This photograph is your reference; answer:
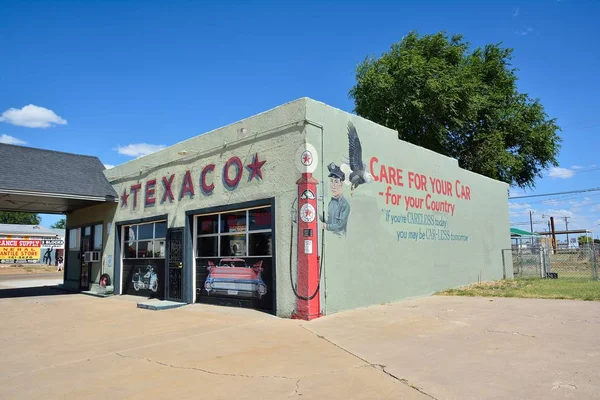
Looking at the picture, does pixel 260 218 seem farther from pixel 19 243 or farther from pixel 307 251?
pixel 19 243

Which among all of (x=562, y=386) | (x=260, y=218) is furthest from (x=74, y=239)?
(x=562, y=386)

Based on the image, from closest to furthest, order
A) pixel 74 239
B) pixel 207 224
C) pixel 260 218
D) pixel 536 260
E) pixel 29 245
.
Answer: pixel 260 218 → pixel 207 224 → pixel 536 260 → pixel 74 239 → pixel 29 245

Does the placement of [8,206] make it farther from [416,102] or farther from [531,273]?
[531,273]

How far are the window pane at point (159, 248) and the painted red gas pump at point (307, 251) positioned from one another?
22.6ft

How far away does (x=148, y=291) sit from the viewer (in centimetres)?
1570

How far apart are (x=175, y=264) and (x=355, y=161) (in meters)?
6.67

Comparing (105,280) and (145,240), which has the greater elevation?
(145,240)

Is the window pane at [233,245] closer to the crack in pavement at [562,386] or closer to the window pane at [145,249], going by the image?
the window pane at [145,249]

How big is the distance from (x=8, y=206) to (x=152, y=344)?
15752mm

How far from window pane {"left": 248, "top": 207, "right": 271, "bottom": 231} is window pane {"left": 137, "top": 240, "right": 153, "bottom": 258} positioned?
19.4 feet

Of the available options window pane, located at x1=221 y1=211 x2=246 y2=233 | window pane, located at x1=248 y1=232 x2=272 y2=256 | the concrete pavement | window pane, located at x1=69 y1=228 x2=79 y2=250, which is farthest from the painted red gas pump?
window pane, located at x1=69 y1=228 x2=79 y2=250

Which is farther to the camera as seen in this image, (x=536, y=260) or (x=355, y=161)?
(x=536, y=260)

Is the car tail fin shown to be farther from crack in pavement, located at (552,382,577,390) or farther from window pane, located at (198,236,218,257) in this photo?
crack in pavement, located at (552,382,577,390)

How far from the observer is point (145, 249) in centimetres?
1627
